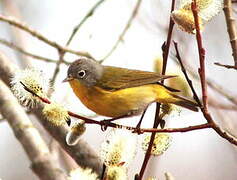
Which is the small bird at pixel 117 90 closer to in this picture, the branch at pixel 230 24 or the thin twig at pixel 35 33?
the thin twig at pixel 35 33

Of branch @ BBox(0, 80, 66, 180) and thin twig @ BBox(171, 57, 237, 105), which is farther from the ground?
thin twig @ BBox(171, 57, 237, 105)

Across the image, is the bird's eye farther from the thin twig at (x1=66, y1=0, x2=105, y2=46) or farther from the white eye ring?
the thin twig at (x1=66, y1=0, x2=105, y2=46)

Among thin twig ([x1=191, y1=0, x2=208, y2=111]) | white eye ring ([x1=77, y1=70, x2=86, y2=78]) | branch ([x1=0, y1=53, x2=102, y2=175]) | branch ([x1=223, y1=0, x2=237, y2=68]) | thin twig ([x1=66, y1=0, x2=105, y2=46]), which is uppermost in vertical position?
thin twig ([x1=66, y1=0, x2=105, y2=46])

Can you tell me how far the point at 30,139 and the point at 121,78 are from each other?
51 centimetres

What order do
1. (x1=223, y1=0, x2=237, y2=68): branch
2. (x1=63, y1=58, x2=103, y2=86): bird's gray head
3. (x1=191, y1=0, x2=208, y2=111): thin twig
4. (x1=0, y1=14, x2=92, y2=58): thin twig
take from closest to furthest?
(x1=191, y1=0, x2=208, y2=111): thin twig → (x1=223, y1=0, x2=237, y2=68): branch → (x1=63, y1=58, x2=103, y2=86): bird's gray head → (x1=0, y1=14, x2=92, y2=58): thin twig

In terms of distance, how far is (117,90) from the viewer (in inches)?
87.4

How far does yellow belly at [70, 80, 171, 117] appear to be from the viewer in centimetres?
207

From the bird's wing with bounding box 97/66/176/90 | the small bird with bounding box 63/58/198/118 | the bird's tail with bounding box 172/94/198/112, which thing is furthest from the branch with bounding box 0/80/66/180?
the bird's tail with bounding box 172/94/198/112

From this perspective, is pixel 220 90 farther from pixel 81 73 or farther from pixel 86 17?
pixel 86 17

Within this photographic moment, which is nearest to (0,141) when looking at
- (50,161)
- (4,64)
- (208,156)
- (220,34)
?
(208,156)

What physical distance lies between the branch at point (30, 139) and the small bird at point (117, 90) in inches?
10.2

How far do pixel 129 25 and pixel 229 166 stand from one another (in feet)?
6.65

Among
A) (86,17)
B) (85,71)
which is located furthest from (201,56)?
(86,17)

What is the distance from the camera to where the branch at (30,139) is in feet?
6.53
